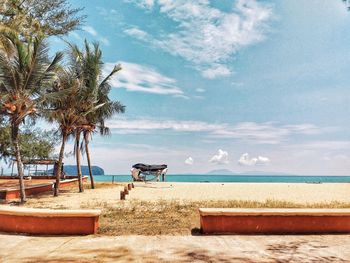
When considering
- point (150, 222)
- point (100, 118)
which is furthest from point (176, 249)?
point (100, 118)

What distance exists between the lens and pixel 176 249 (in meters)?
6.66

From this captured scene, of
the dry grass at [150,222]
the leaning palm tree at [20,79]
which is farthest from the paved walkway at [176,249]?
the leaning palm tree at [20,79]

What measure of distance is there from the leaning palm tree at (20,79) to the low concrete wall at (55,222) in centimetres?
837

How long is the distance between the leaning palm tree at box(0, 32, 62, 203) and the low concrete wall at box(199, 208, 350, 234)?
443 inches

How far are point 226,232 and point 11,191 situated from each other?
14.7 meters

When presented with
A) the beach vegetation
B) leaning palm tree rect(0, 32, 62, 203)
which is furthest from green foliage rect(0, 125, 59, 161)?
leaning palm tree rect(0, 32, 62, 203)

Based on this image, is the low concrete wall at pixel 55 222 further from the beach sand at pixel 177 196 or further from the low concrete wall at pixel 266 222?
the beach sand at pixel 177 196

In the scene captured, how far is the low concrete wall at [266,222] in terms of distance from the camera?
27.0 feet

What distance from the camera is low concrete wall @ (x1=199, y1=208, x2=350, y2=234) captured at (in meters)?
8.22

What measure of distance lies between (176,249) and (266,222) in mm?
2768

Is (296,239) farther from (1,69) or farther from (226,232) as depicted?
(1,69)

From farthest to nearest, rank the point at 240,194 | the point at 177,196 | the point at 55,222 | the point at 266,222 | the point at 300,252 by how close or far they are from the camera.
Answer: the point at 240,194
the point at 177,196
the point at 266,222
the point at 55,222
the point at 300,252

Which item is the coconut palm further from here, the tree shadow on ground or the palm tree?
the tree shadow on ground

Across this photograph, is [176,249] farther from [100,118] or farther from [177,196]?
[100,118]
